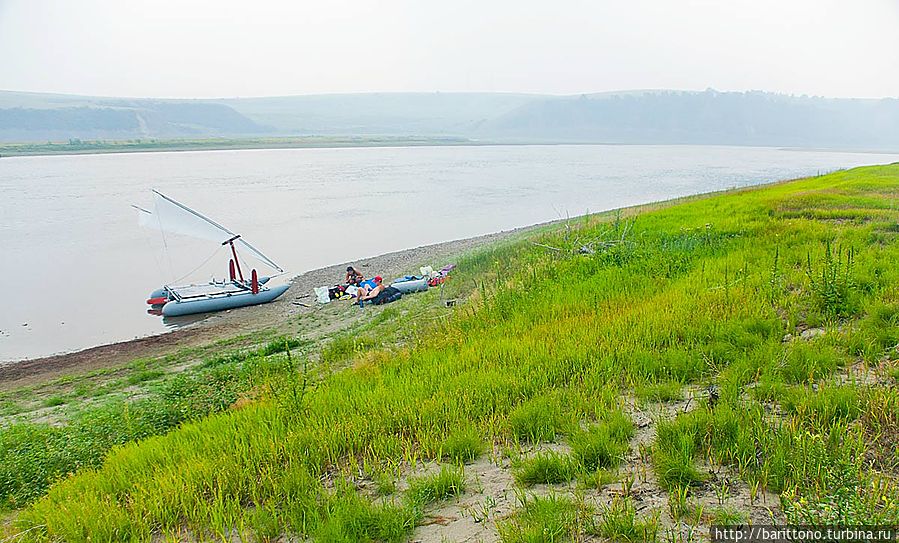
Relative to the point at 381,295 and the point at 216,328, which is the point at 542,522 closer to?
the point at 381,295

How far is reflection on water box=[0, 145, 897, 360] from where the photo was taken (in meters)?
23.3

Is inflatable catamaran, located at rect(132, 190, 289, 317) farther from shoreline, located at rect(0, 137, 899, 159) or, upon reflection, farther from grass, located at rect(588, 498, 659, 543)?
shoreline, located at rect(0, 137, 899, 159)

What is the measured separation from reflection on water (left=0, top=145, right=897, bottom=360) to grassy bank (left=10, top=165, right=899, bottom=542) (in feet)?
55.2

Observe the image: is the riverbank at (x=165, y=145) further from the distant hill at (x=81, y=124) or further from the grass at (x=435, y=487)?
the grass at (x=435, y=487)

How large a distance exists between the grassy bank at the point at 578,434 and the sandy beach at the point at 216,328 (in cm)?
1062

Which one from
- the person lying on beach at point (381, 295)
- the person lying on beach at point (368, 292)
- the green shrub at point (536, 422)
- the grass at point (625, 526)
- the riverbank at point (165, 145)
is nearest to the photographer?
the grass at point (625, 526)

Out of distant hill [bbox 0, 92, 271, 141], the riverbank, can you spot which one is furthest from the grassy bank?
distant hill [bbox 0, 92, 271, 141]

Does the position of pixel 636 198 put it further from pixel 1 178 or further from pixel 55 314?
pixel 1 178

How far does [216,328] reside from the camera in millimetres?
19312

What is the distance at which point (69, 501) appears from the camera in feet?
14.8

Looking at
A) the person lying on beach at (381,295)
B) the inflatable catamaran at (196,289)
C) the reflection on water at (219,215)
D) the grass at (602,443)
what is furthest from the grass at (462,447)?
the inflatable catamaran at (196,289)

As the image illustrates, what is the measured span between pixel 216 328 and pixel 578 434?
17.1m

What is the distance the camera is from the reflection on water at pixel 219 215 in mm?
23266

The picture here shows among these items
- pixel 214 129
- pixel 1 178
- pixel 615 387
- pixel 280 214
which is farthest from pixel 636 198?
pixel 214 129
